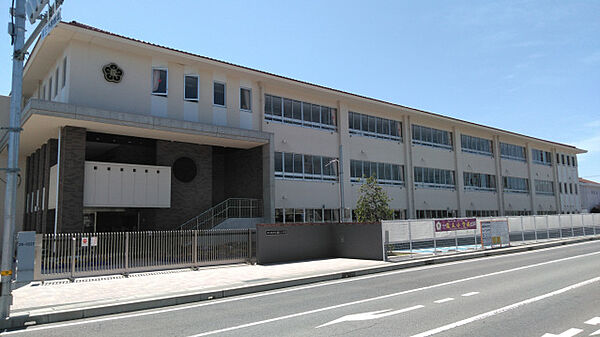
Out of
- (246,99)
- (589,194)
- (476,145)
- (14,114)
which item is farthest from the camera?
(589,194)

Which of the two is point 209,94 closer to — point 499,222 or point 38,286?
point 38,286

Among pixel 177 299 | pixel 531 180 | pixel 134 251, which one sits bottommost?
pixel 177 299

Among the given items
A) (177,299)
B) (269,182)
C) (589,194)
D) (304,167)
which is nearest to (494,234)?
(304,167)

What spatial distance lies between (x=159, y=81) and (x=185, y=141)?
11.0 feet

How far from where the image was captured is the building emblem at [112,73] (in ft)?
64.6

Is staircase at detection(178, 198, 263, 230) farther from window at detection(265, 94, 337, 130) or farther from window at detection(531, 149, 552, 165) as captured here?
window at detection(531, 149, 552, 165)

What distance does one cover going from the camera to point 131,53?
20.5 metres

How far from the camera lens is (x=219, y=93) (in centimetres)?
2306

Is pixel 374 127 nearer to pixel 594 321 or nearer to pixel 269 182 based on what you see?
pixel 269 182

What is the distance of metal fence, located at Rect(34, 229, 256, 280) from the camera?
554 inches

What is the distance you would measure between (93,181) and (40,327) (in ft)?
39.2

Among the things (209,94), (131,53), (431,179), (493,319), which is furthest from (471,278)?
(431,179)

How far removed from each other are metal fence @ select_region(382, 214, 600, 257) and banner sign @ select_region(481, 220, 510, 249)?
0.33 meters

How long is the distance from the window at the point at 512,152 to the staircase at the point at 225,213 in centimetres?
2920
